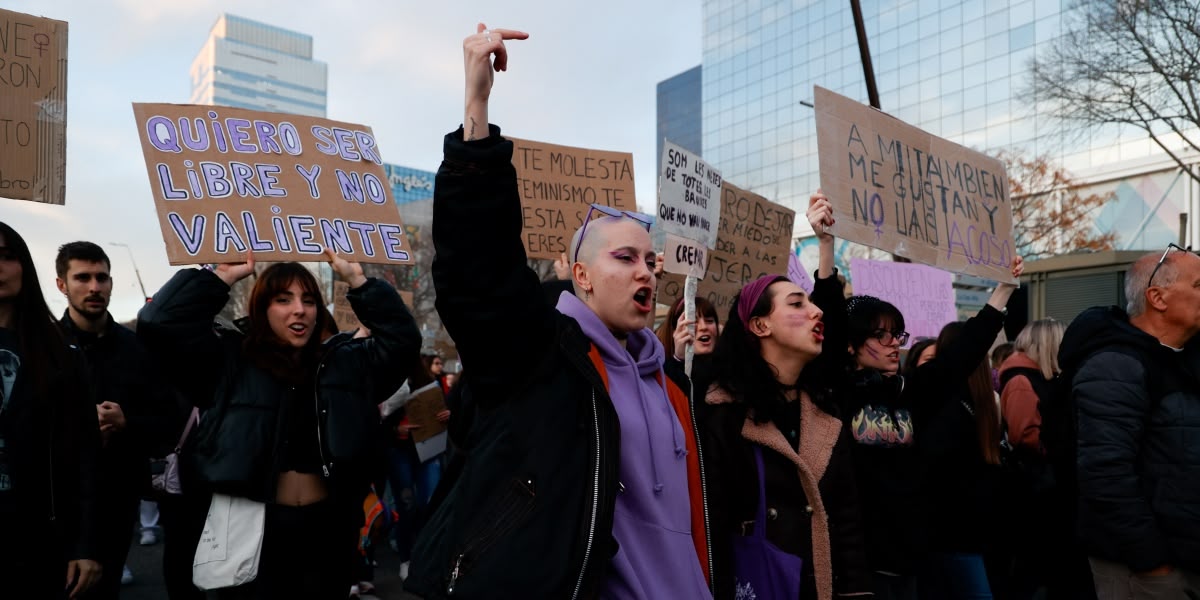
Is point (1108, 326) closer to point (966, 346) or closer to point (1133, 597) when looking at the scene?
point (966, 346)

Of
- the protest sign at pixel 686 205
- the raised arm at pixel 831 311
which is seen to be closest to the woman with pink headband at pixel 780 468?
the raised arm at pixel 831 311

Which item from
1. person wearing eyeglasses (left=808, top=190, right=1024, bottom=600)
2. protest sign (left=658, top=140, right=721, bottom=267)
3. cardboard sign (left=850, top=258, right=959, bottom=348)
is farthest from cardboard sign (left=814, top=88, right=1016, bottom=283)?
cardboard sign (left=850, top=258, right=959, bottom=348)

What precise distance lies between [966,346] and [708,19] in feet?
226

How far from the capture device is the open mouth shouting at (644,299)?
2.57 metres

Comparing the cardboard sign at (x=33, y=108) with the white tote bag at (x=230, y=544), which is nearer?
the white tote bag at (x=230, y=544)

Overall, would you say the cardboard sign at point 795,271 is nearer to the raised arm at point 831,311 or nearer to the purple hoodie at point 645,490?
the raised arm at point 831,311

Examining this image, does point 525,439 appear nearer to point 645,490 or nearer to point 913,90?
point 645,490

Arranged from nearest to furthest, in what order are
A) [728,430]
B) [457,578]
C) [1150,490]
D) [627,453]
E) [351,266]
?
[457,578], [627,453], [728,430], [1150,490], [351,266]

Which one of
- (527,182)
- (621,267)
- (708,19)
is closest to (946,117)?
(708,19)

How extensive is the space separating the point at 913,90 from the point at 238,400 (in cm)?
5381

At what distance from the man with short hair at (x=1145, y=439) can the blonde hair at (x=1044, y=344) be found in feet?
5.99

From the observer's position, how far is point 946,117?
163ft

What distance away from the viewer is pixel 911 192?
529 centimetres

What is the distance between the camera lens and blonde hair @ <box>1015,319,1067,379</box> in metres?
5.68
